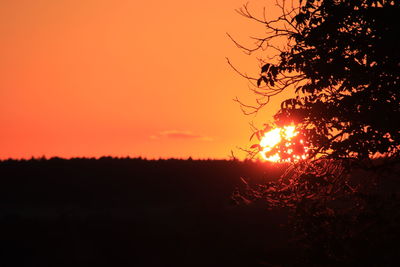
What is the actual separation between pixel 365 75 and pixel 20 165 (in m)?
44.8

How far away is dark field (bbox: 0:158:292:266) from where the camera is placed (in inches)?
1150

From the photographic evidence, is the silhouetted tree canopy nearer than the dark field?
Yes

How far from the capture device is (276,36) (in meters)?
14.4

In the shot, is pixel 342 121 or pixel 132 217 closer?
pixel 342 121

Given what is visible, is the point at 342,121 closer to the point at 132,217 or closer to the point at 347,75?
the point at 347,75

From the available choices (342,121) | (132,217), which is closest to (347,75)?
(342,121)

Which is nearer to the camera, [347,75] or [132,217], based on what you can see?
[347,75]

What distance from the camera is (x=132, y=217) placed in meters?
37.7

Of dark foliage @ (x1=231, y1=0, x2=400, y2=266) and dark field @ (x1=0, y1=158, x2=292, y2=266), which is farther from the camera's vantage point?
dark field @ (x1=0, y1=158, x2=292, y2=266)

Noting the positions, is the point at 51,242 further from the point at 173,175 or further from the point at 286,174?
the point at 173,175

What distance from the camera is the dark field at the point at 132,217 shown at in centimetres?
2920

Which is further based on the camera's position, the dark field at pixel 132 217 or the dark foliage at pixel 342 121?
the dark field at pixel 132 217

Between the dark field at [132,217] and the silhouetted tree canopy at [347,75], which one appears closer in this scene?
the silhouetted tree canopy at [347,75]

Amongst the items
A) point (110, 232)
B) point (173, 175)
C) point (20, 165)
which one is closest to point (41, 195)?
point (20, 165)
